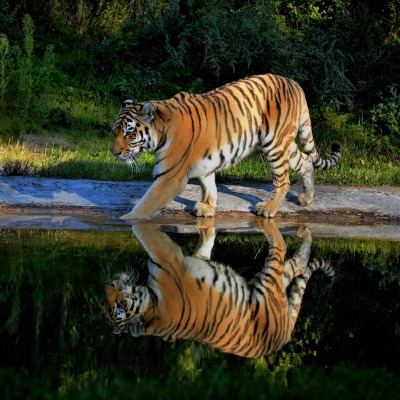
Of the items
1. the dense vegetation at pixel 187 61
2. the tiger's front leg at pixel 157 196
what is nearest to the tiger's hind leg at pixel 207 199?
the tiger's front leg at pixel 157 196

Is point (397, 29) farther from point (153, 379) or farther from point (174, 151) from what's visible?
point (153, 379)

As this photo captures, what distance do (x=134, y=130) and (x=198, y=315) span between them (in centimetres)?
329

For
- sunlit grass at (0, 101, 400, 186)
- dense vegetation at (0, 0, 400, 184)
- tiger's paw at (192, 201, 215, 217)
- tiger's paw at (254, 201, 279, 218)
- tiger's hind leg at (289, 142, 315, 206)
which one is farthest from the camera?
dense vegetation at (0, 0, 400, 184)

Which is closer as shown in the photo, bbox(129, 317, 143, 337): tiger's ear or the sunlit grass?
bbox(129, 317, 143, 337): tiger's ear

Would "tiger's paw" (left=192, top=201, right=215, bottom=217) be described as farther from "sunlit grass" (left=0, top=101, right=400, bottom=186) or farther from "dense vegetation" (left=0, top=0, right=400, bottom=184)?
"dense vegetation" (left=0, top=0, right=400, bottom=184)

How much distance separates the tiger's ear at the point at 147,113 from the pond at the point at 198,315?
39.5 inches

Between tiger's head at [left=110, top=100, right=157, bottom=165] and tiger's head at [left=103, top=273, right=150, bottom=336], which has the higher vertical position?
tiger's head at [left=110, top=100, right=157, bottom=165]

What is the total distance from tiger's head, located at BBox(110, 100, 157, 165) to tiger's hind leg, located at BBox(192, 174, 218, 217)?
32.2 inches

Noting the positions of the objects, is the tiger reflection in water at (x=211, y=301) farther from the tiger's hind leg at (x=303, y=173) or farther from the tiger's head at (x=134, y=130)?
the tiger's hind leg at (x=303, y=173)

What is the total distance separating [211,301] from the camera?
5.23 meters

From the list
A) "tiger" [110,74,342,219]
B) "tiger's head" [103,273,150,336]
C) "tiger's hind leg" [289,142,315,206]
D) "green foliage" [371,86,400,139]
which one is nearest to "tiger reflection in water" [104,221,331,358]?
"tiger's head" [103,273,150,336]

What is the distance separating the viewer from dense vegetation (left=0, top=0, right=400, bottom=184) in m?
11.8

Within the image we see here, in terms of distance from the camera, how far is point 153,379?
3.63m

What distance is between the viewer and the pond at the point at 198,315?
141 inches
